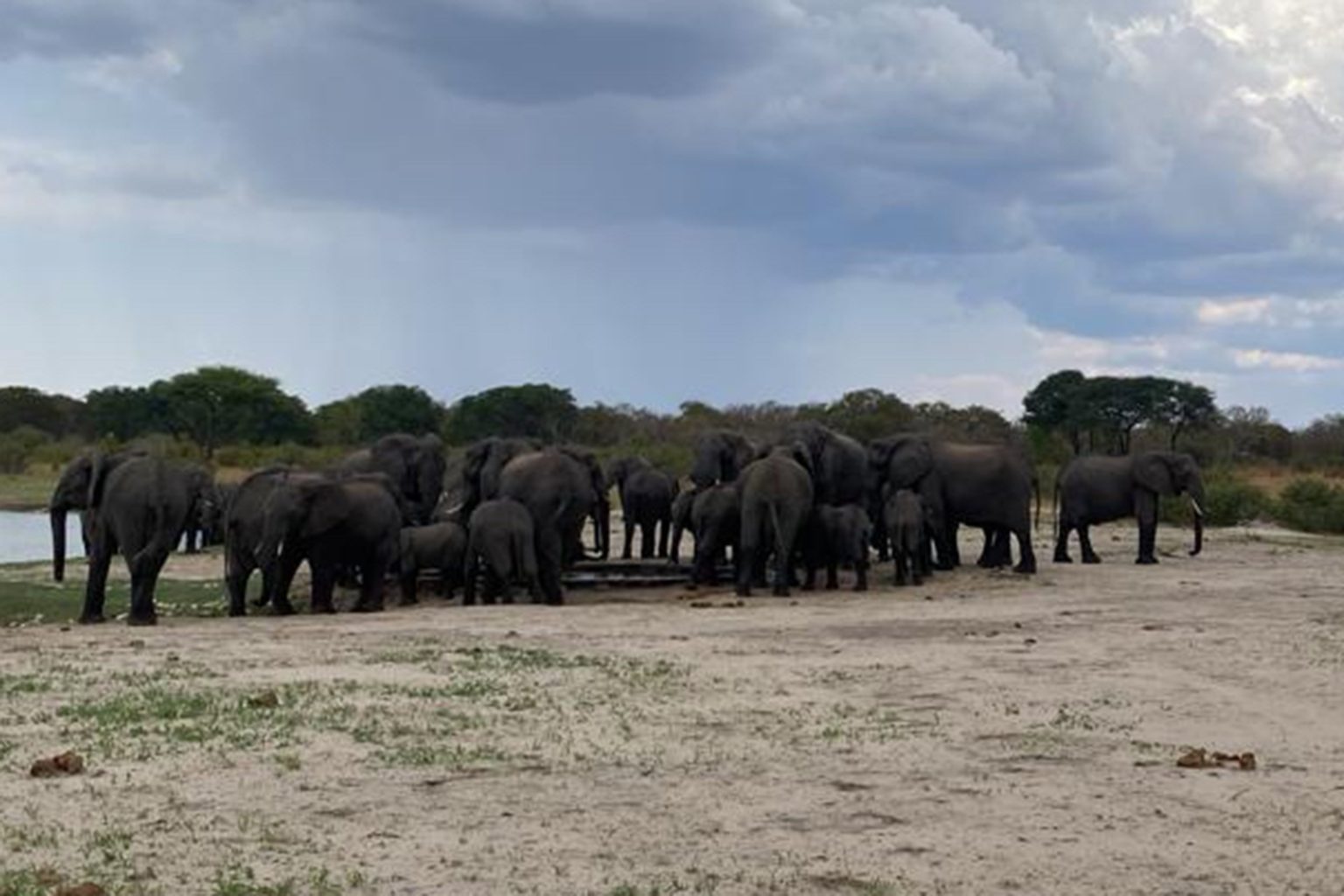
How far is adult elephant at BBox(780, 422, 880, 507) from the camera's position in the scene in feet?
93.7

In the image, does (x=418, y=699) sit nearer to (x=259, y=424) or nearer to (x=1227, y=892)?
(x=1227, y=892)

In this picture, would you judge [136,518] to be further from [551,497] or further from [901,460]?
[901,460]

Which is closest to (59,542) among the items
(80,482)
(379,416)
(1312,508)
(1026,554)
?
(80,482)

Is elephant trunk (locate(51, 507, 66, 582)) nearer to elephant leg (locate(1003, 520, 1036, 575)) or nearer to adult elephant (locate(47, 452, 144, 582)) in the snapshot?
adult elephant (locate(47, 452, 144, 582))

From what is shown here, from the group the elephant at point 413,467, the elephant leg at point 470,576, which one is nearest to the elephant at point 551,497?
the elephant leg at point 470,576

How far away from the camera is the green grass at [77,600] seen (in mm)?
22609

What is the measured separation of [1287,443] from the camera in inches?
3519

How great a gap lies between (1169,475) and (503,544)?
13.2 meters

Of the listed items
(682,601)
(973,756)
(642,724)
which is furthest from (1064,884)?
(682,601)

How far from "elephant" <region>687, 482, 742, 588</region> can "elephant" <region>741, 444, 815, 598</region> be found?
67cm

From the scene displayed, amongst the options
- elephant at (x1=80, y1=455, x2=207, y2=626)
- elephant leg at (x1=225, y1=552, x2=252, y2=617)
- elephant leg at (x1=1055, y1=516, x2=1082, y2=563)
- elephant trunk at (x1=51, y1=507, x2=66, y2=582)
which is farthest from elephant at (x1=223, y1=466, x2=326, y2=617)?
elephant leg at (x1=1055, y1=516, x2=1082, y2=563)

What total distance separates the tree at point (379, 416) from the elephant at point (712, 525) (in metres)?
63.0

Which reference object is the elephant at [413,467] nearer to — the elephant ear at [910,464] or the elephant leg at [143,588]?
the elephant ear at [910,464]

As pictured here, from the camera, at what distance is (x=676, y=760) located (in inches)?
421
